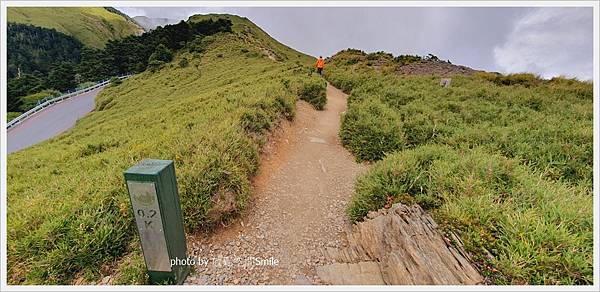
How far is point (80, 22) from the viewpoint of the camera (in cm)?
10006

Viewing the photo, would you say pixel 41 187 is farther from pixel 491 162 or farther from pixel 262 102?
pixel 491 162

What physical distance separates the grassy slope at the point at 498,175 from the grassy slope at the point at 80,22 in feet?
350

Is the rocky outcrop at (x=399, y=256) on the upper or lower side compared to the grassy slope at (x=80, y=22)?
lower

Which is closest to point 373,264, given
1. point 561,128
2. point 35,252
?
point 35,252

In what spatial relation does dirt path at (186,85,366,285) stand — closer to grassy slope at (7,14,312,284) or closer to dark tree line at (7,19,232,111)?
grassy slope at (7,14,312,284)

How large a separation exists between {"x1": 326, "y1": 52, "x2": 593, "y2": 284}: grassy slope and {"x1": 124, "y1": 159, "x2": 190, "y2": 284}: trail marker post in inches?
94.7

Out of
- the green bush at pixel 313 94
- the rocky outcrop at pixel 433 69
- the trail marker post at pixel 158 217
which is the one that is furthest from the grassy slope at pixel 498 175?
the rocky outcrop at pixel 433 69

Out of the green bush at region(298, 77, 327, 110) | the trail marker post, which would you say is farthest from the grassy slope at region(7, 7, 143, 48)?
the trail marker post

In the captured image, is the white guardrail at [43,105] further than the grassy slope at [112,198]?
Yes

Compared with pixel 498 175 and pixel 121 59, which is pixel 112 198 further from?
pixel 121 59

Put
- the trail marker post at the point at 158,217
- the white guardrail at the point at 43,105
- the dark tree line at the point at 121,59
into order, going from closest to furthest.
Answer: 1. the trail marker post at the point at 158,217
2. the white guardrail at the point at 43,105
3. the dark tree line at the point at 121,59

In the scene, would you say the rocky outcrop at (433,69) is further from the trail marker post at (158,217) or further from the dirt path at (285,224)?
the trail marker post at (158,217)

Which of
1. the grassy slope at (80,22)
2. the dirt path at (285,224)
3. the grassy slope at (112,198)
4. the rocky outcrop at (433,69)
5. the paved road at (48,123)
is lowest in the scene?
the paved road at (48,123)

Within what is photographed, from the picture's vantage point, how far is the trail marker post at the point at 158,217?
2.41 meters
